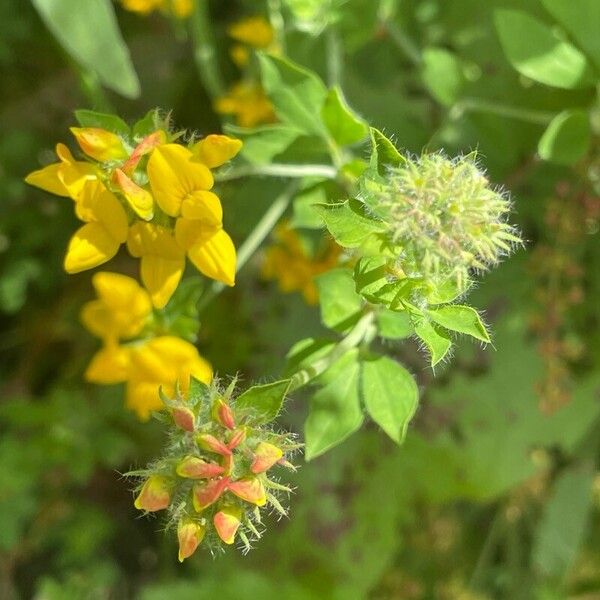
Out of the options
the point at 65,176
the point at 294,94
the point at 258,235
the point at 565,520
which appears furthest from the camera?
the point at 565,520

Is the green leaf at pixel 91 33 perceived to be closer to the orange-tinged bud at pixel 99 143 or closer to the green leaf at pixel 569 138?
the orange-tinged bud at pixel 99 143

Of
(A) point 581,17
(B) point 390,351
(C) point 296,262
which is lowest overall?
(B) point 390,351

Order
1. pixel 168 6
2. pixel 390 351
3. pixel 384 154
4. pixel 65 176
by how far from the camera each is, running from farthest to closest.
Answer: pixel 390 351
pixel 168 6
pixel 65 176
pixel 384 154

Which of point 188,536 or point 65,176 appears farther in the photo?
point 65,176

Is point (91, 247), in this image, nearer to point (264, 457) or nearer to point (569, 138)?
point (264, 457)

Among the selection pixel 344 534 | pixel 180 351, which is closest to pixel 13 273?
pixel 180 351

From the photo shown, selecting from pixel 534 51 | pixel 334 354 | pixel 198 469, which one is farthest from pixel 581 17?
pixel 198 469
